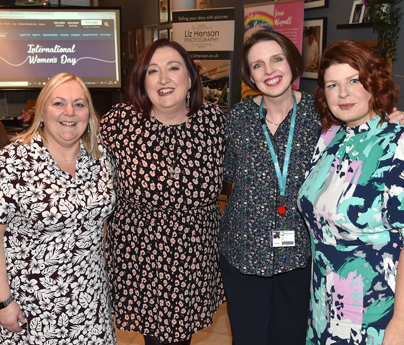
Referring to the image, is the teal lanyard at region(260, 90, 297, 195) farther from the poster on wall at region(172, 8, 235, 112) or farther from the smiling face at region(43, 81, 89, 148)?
the poster on wall at region(172, 8, 235, 112)

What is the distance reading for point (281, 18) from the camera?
17.5 feet

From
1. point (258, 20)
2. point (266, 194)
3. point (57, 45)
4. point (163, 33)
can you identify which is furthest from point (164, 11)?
point (266, 194)

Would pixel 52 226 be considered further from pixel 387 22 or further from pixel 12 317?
pixel 387 22

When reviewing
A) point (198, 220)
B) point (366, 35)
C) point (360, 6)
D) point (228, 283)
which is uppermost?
point (360, 6)

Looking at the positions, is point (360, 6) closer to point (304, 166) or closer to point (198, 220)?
point (304, 166)

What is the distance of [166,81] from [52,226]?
0.93 m

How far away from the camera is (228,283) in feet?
7.25

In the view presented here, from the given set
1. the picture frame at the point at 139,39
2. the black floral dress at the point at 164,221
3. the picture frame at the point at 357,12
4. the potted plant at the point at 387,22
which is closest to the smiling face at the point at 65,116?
the black floral dress at the point at 164,221

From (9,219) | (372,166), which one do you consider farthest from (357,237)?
(9,219)

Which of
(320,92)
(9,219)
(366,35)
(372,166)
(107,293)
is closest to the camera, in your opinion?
(372,166)

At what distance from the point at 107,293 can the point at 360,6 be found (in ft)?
13.3

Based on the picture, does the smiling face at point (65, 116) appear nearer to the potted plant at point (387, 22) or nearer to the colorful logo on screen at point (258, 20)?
the potted plant at point (387, 22)

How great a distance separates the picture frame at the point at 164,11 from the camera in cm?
865

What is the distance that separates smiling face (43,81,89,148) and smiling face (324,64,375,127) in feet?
3.80
